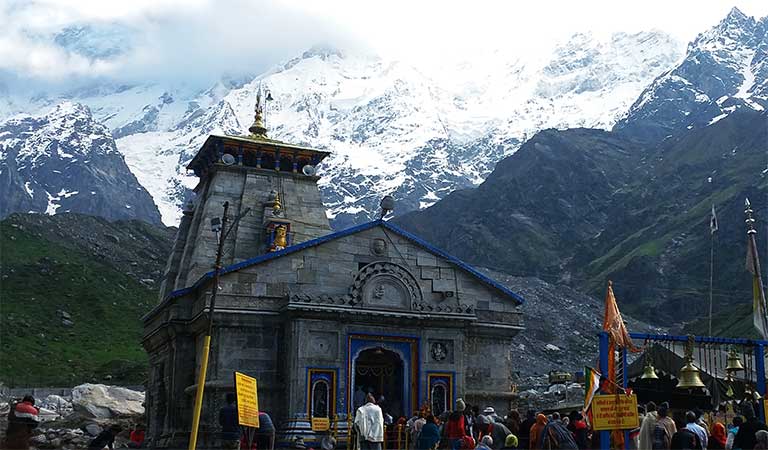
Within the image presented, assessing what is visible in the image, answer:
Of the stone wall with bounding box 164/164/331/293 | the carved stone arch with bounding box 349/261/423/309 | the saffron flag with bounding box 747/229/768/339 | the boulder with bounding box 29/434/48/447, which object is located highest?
the stone wall with bounding box 164/164/331/293

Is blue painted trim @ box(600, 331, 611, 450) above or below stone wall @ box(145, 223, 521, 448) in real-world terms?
below

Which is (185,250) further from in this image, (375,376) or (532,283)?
(532,283)

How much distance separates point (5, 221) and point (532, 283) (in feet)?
205

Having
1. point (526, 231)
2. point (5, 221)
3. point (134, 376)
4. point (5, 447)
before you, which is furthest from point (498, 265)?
→ point (5, 447)

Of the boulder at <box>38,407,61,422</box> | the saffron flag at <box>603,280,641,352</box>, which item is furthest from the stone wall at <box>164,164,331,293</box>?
the saffron flag at <box>603,280,641,352</box>

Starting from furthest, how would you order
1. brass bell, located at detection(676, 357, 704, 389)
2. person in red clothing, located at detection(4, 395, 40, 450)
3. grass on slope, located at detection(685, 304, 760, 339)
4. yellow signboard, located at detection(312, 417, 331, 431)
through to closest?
1. grass on slope, located at detection(685, 304, 760, 339)
2. yellow signboard, located at detection(312, 417, 331, 431)
3. brass bell, located at detection(676, 357, 704, 389)
4. person in red clothing, located at detection(4, 395, 40, 450)

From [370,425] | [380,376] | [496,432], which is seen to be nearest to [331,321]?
[380,376]

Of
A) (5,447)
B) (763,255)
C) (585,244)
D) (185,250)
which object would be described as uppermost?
(585,244)

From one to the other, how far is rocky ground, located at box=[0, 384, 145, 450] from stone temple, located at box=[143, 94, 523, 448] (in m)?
3.15

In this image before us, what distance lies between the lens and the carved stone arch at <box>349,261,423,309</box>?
1267 inches

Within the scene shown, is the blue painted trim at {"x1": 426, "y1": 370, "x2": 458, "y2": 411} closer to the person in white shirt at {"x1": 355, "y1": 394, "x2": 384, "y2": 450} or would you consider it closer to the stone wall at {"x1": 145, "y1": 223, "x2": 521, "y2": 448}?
the stone wall at {"x1": 145, "y1": 223, "x2": 521, "y2": 448}

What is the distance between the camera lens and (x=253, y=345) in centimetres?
3139

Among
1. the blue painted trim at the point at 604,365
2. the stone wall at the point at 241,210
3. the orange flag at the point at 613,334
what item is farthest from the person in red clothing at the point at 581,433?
the stone wall at the point at 241,210

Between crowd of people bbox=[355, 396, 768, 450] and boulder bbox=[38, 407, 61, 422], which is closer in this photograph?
crowd of people bbox=[355, 396, 768, 450]
